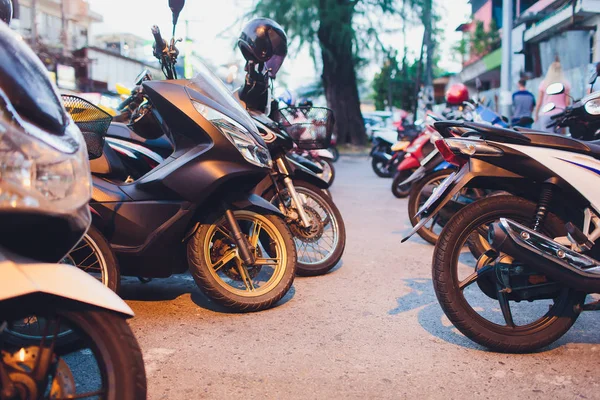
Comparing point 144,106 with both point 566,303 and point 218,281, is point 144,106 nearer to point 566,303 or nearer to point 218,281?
point 218,281

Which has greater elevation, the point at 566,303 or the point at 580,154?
the point at 580,154

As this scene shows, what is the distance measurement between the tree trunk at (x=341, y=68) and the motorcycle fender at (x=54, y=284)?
20218 mm

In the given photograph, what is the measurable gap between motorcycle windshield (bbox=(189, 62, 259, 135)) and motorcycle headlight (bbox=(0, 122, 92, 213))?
1.93m

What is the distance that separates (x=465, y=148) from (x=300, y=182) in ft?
6.39

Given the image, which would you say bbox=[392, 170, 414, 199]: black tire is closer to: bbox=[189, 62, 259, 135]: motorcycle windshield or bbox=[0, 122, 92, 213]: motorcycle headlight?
bbox=[189, 62, 259, 135]: motorcycle windshield

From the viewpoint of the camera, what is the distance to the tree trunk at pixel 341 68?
70.1ft

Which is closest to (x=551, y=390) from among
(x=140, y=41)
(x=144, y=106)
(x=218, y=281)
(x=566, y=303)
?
(x=566, y=303)

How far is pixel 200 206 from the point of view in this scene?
3730 millimetres

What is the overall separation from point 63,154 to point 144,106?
9.03 feet

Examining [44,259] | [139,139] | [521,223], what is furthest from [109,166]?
[521,223]

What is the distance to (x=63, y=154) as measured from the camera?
190cm

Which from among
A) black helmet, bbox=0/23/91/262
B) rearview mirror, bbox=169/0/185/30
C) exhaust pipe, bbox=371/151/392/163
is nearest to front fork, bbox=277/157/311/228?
rearview mirror, bbox=169/0/185/30

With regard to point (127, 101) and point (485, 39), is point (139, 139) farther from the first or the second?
point (485, 39)

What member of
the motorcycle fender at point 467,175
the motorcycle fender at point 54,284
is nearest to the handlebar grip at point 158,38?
the motorcycle fender at point 467,175
